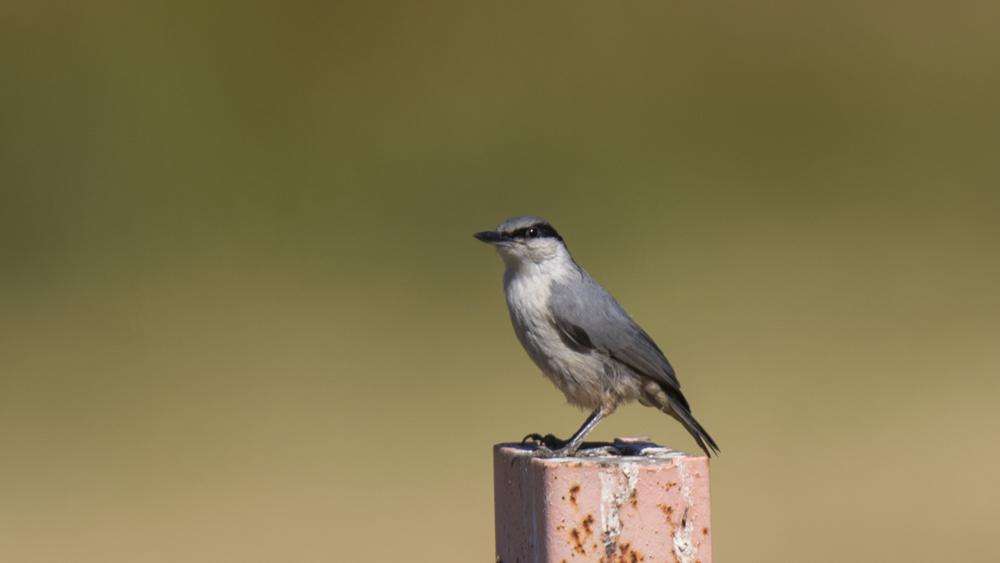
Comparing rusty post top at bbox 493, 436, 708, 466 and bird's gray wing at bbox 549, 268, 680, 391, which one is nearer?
rusty post top at bbox 493, 436, 708, 466

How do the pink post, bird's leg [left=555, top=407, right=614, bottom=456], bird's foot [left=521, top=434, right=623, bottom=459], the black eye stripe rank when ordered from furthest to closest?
the black eye stripe, bird's leg [left=555, top=407, right=614, bottom=456], bird's foot [left=521, top=434, right=623, bottom=459], the pink post

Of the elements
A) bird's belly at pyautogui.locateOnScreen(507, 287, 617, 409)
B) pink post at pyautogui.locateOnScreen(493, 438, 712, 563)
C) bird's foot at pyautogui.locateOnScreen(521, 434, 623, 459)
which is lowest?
pink post at pyautogui.locateOnScreen(493, 438, 712, 563)

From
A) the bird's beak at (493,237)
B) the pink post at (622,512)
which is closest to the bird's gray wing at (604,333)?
the bird's beak at (493,237)

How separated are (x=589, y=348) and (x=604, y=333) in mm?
72

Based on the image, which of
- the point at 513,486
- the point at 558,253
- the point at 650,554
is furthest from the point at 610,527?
the point at 558,253

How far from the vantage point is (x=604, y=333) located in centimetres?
281

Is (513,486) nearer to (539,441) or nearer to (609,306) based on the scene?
(539,441)

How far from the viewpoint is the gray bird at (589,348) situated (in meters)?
2.81

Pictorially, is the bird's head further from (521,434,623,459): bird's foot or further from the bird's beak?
(521,434,623,459): bird's foot

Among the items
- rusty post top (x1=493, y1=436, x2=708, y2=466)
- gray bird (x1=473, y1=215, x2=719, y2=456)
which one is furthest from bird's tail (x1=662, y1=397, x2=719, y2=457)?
rusty post top (x1=493, y1=436, x2=708, y2=466)

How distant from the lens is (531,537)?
76.3 inches

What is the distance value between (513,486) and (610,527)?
0.29 metres

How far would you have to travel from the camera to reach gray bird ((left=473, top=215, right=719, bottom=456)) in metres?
2.81

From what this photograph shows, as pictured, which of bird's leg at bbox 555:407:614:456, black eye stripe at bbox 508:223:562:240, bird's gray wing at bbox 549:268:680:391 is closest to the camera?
bird's leg at bbox 555:407:614:456
